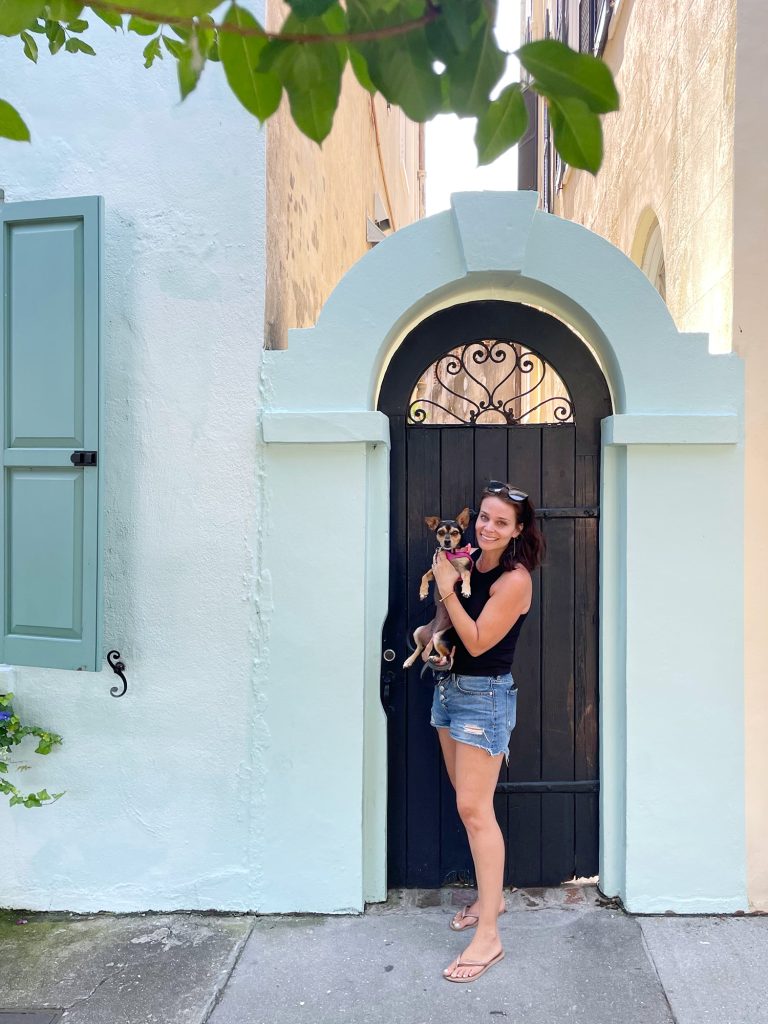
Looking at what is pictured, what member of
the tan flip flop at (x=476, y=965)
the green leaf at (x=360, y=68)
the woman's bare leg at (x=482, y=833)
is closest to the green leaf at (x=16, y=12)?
the green leaf at (x=360, y=68)

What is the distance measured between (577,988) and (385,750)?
118 cm

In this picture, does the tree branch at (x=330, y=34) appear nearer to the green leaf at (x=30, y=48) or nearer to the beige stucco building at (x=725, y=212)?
the green leaf at (x=30, y=48)

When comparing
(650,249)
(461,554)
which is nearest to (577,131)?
(461,554)

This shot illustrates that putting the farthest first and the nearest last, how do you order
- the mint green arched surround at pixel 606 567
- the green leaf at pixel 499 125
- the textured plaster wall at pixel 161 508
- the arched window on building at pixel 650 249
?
1. the arched window on building at pixel 650 249
2. the textured plaster wall at pixel 161 508
3. the mint green arched surround at pixel 606 567
4. the green leaf at pixel 499 125

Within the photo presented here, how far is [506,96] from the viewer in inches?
47.2

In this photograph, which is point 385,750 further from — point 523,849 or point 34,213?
point 34,213

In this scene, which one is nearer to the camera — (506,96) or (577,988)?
(506,96)

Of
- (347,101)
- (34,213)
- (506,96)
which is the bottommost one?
(506,96)

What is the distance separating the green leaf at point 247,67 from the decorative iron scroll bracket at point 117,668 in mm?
2812

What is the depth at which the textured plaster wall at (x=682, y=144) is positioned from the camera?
3521mm

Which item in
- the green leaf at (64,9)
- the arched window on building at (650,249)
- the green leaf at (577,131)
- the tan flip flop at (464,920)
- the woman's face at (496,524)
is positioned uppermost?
the arched window on building at (650,249)

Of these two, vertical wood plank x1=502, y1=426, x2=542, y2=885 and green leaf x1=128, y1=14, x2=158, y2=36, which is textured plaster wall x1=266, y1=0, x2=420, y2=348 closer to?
green leaf x1=128, y1=14, x2=158, y2=36

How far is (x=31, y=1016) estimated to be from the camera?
2.80 m

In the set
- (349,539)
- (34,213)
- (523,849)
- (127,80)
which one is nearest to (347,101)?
(127,80)
